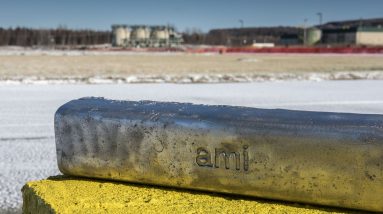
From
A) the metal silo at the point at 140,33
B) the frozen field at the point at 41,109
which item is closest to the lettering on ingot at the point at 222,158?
the frozen field at the point at 41,109

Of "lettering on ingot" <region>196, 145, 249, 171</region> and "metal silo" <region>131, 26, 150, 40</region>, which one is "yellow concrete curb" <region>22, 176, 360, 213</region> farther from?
"metal silo" <region>131, 26, 150, 40</region>

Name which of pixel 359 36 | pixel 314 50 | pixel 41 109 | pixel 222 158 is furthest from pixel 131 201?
pixel 359 36

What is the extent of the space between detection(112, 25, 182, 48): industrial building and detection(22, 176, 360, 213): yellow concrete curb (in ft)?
255

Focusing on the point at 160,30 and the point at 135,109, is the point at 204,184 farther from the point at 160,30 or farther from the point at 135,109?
the point at 160,30

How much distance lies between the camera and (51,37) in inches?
4043

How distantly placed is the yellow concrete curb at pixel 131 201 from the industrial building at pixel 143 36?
77.7 meters

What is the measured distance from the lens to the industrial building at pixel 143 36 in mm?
79625

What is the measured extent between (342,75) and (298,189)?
553 inches

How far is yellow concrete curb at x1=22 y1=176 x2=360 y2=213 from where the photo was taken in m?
1.58

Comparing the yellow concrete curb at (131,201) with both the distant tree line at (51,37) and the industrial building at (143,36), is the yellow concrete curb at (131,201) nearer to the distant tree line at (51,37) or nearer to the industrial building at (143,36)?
the industrial building at (143,36)

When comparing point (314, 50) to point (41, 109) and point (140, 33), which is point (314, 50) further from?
point (41, 109)

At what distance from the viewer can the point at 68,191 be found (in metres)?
1.77

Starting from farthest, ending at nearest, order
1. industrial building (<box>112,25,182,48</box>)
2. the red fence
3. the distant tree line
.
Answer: the distant tree line, industrial building (<box>112,25,182,48</box>), the red fence

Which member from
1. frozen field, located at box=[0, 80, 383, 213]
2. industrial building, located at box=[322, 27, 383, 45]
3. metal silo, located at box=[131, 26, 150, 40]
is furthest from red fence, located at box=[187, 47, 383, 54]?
industrial building, located at box=[322, 27, 383, 45]
